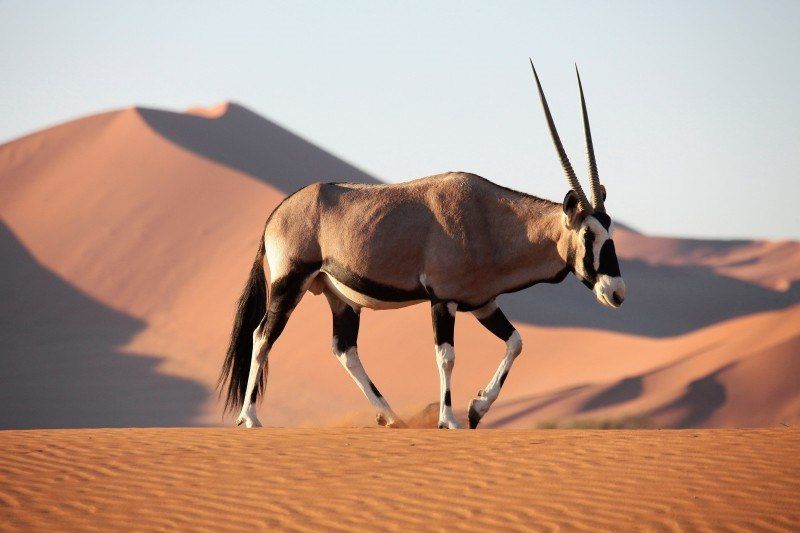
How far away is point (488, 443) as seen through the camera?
880cm

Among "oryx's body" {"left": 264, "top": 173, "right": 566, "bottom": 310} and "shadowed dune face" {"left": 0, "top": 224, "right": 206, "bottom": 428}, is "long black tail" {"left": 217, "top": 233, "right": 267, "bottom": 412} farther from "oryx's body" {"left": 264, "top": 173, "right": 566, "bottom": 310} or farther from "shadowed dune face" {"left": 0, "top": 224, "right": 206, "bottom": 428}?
"shadowed dune face" {"left": 0, "top": 224, "right": 206, "bottom": 428}

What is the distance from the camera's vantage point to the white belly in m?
10.4

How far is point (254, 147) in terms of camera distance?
4822 centimetres

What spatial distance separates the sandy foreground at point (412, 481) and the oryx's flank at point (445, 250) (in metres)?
1.21

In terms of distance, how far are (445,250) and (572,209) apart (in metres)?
1.14

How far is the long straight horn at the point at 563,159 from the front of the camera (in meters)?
9.91

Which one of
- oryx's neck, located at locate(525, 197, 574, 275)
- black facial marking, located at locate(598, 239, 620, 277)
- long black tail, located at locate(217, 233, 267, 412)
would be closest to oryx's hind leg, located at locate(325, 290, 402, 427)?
long black tail, located at locate(217, 233, 267, 412)

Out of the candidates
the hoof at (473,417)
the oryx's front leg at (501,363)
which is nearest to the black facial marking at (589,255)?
the oryx's front leg at (501,363)

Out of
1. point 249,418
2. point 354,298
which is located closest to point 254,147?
point 249,418

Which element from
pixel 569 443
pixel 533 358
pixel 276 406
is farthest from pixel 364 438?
pixel 533 358

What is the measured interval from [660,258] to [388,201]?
7082 centimetres

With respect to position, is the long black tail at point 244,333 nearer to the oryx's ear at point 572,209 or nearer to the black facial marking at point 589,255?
the oryx's ear at point 572,209

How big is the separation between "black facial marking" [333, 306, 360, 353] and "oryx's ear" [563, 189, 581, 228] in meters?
2.39

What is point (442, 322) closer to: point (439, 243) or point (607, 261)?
point (439, 243)
